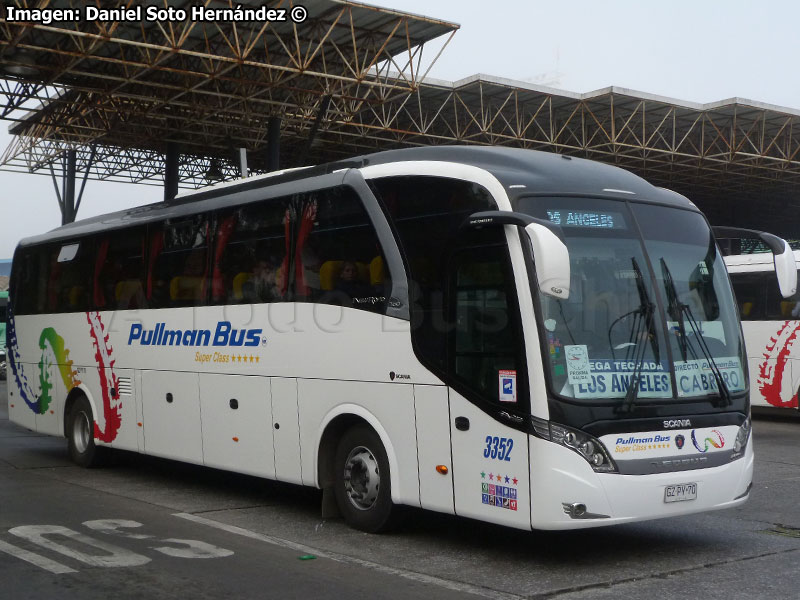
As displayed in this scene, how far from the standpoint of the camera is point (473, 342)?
761cm

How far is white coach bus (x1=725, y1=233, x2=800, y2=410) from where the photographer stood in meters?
19.3

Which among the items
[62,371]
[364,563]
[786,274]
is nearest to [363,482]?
[364,563]

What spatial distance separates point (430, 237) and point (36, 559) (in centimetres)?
371

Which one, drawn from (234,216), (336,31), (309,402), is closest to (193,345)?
(234,216)

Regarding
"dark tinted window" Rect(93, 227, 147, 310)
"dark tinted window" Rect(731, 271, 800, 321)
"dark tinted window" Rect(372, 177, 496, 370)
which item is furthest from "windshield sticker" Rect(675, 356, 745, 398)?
"dark tinted window" Rect(731, 271, 800, 321)

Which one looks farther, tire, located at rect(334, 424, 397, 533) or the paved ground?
tire, located at rect(334, 424, 397, 533)

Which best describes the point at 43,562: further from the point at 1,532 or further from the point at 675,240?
the point at 675,240

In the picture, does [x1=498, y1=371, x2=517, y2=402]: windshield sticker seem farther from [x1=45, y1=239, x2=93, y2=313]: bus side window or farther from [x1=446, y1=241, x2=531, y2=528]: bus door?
[x1=45, y1=239, x2=93, y2=313]: bus side window

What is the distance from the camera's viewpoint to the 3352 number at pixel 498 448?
7258 millimetres

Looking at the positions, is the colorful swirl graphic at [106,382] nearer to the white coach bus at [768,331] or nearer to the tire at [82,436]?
the tire at [82,436]

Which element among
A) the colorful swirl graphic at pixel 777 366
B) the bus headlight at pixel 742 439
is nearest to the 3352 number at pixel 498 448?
the bus headlight at pixel 742 439

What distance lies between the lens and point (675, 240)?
7.97 m

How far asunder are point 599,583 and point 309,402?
3.39m

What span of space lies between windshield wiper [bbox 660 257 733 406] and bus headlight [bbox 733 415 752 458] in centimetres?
26
